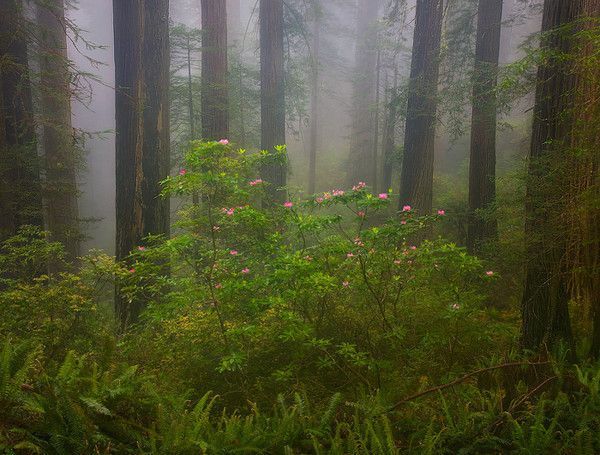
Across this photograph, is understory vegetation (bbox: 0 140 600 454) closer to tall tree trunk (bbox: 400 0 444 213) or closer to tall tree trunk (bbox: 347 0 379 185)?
tall tree trunk (bbox: 400 0 444 213)

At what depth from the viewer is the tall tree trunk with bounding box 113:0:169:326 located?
5715 millimetres

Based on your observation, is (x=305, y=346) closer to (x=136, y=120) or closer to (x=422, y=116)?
(x=136, y=120)

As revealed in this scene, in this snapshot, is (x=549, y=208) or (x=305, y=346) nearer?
(x=549, y=208)

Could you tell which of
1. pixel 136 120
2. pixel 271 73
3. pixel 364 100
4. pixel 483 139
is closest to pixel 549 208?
pixel 136 120

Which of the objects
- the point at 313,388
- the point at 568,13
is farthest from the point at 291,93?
the point at 313,388

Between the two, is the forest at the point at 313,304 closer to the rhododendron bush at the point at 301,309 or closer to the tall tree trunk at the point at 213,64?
the rhododendron bush at the point at 301,309

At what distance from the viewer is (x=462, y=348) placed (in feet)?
14.6

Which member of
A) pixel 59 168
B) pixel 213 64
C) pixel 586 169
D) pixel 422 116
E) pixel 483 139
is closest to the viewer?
pixel 586 169

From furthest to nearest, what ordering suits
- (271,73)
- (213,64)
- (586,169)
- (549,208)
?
(271,73)
(213,64)
(549,208)
(586,169)

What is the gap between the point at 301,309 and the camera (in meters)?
4.37

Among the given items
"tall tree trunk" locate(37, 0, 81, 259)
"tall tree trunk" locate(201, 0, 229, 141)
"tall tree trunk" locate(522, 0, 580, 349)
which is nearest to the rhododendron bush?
"tall tree trunk" locate(522, 0, 580, 349)

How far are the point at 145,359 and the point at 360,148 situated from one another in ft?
60.5

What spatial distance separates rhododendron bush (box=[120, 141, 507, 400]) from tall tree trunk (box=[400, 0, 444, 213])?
12.4 feet

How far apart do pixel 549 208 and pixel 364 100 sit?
63.7 ft
